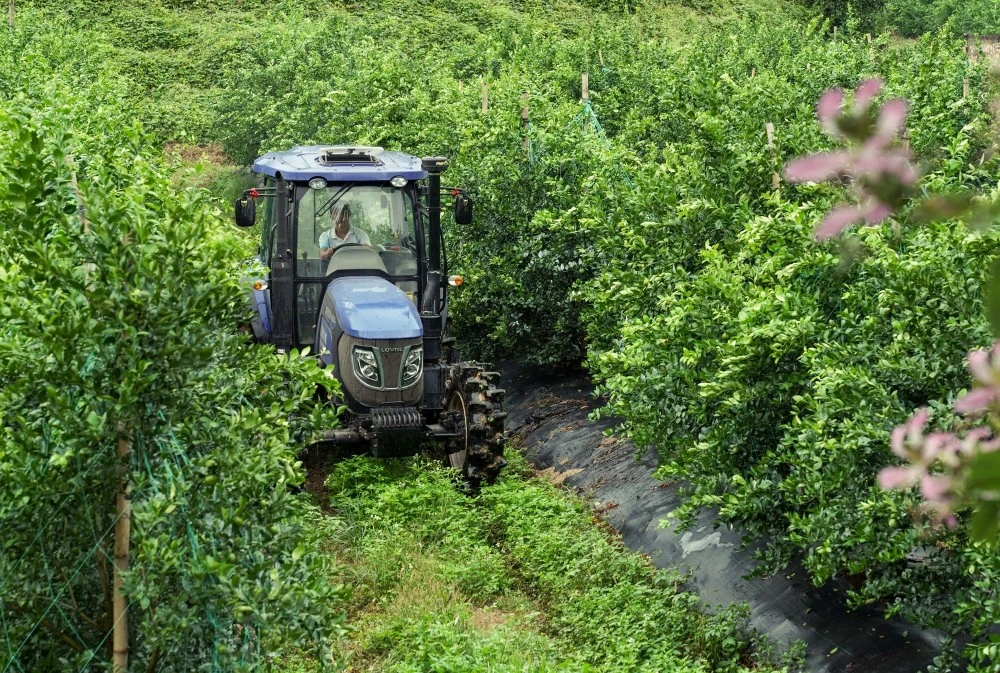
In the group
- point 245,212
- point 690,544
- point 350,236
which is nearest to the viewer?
point 690,544

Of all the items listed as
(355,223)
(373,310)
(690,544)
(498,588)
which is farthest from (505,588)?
(355,223)

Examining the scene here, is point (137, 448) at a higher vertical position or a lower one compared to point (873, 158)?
lower

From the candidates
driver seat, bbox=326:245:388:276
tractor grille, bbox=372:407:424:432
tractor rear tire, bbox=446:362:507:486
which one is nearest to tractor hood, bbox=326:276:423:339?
driver seat, bbox=326:245:388:276

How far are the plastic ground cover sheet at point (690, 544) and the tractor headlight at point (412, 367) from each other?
202cm

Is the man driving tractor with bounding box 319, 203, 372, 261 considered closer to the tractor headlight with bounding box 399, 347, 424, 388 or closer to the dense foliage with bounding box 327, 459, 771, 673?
the tractor headlight with bounding box 399, 347, 424, 388

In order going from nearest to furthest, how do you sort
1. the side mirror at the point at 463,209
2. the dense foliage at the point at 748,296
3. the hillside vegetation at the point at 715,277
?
the hillside vegetation at the point at 715,277 → the dense foliage at the point at 748,296 → the side mirror at the point at 463,209

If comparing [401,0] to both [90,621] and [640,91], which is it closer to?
[640,91]

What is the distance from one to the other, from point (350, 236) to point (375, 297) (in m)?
0.82

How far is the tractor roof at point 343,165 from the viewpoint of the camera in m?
10.2

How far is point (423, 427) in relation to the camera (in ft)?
33.9

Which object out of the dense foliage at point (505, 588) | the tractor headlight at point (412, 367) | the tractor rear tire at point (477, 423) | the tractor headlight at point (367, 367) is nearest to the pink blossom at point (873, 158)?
the dense foliage at point (505, 588)

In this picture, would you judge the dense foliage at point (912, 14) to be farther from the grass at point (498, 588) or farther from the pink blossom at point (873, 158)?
the pink blossom at point (873, 158)

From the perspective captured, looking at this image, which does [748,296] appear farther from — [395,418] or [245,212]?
[245,212]

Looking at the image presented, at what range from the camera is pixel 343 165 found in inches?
414
